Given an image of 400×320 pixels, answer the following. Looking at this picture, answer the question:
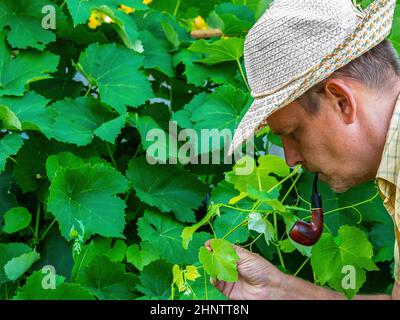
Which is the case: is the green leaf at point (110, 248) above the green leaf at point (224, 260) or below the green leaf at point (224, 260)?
below

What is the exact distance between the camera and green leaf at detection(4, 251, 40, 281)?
7.46 ft

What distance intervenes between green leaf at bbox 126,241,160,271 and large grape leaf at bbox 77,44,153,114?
1.48 feet

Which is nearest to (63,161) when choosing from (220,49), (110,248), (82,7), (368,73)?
(110,248)

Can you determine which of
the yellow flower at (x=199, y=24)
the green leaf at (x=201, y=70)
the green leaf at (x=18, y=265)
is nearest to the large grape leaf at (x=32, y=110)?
the green leaf at (x=18, y=265)

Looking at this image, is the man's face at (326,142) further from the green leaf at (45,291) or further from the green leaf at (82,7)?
the green leaf at (82,7)

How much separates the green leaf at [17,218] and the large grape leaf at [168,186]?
32 cm

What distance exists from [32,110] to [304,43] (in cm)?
101

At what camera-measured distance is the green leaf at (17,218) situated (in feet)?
7.95

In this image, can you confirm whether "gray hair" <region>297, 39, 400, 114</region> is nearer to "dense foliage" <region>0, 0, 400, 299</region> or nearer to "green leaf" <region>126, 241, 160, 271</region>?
"dense foliage" <region>0, 0, 400, 299</region>

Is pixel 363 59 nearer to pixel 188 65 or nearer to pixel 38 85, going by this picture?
pixel 188 65

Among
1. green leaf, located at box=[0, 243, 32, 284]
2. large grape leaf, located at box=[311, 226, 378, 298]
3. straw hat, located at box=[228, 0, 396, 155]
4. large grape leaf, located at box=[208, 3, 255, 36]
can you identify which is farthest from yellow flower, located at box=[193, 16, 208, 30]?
straw hat, located at box=[228, 0, 396, 155]

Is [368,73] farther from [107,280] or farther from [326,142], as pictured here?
[107,280]

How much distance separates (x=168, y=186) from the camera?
2543 mm

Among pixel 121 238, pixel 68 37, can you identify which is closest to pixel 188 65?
pixel 68 37
